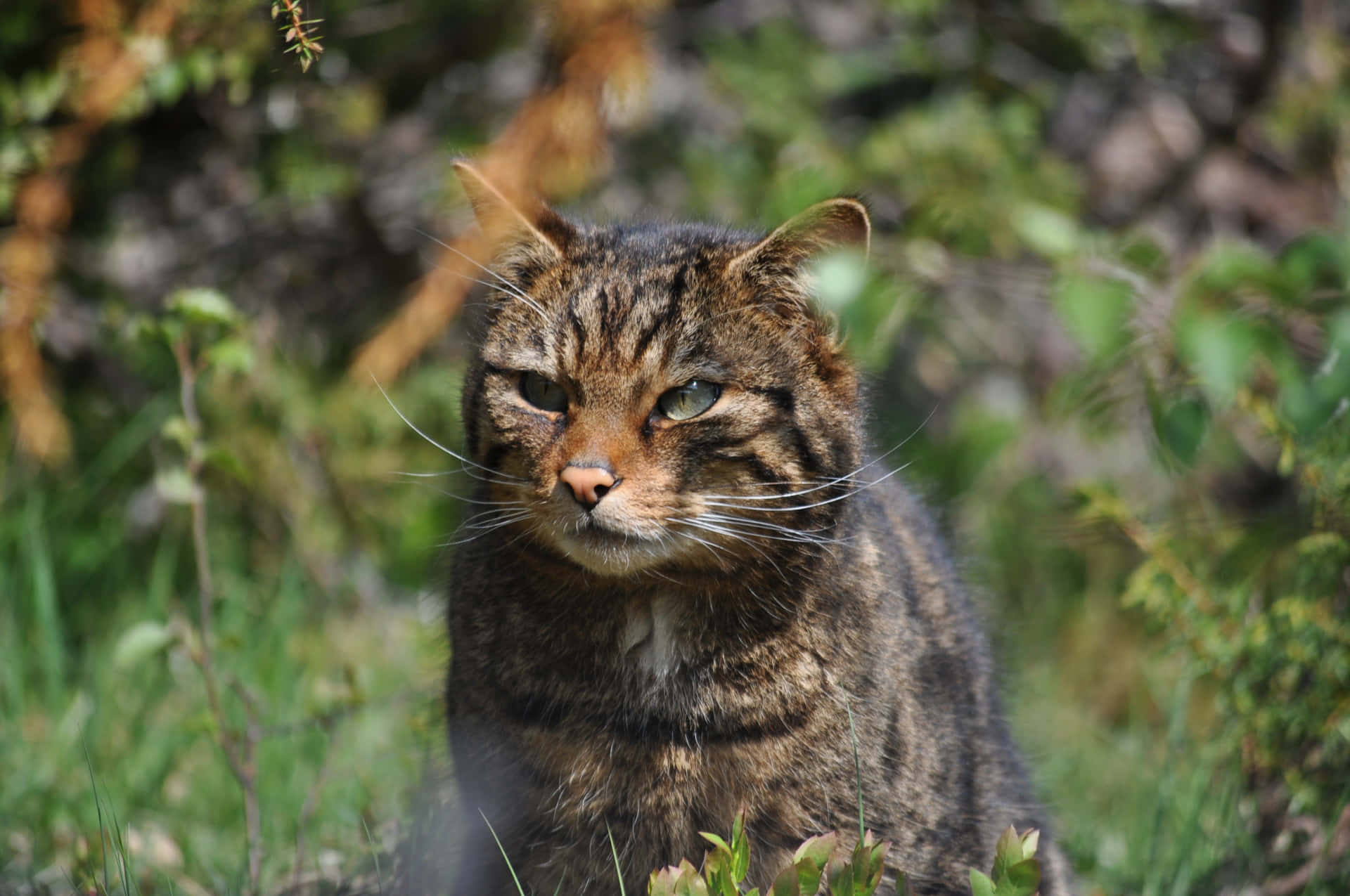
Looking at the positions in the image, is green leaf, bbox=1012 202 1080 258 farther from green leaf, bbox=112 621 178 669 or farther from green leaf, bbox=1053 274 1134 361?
green leaf, bbox=112 621 178 669

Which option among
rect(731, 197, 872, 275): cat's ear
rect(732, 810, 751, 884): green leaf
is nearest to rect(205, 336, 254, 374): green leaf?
rect(731, 197, 872, 275): cat's ear

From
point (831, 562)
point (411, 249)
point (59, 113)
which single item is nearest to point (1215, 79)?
point (411, 249)

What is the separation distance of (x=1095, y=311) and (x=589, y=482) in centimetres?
79

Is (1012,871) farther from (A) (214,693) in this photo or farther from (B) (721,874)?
(A) (214,693)

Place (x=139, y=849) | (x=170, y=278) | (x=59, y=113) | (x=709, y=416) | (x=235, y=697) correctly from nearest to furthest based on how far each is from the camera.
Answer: (x=709, y=416) → (x=139, y=849) → (x=235, y=697) → (x=59, y=113) → (x=170, y=278)

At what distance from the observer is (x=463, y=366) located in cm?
407

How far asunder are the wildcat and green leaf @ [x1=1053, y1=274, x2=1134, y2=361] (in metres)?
0.50

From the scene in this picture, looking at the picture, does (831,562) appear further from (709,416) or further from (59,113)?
(59,113)

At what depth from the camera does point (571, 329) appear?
218 centimetres

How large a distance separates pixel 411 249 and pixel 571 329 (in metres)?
2.38

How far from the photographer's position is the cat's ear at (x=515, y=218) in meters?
2.30

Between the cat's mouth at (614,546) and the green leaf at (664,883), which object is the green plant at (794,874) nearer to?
the green leaf at (664,883)

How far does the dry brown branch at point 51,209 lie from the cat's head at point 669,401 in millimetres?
1559

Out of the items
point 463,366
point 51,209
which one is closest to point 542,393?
point 463,366
